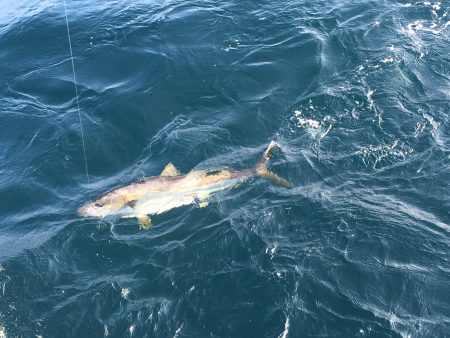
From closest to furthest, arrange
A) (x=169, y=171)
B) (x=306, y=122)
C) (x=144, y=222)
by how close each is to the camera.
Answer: (x=144, y=222) → (x=169, y=171) → (x=306, y=122)

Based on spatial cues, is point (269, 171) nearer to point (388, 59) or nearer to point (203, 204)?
point (203, 204)

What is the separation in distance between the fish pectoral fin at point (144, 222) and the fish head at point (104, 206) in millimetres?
544

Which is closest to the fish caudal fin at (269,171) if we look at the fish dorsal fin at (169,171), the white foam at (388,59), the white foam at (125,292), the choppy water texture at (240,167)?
the choppy water texture at (240,167)

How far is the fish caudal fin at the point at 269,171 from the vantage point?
1001 centimetres

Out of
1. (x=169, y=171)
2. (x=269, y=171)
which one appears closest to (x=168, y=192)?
(x=169, y=171)

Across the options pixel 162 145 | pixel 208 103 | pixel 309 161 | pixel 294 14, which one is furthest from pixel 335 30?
pixel 162 145

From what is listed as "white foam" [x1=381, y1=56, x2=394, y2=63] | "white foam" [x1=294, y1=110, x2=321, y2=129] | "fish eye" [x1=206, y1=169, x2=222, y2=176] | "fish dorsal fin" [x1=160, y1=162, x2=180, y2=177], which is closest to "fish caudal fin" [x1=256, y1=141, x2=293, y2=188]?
"fish eye" [x1=206, y1=169, x2=222, y2=176]

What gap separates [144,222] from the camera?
9695 millimetres

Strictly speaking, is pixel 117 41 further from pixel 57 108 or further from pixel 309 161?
pixel 309 161

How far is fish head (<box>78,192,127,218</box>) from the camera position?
9.69 m

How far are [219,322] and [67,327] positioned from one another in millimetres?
2984

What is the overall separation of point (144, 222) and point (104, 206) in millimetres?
1058

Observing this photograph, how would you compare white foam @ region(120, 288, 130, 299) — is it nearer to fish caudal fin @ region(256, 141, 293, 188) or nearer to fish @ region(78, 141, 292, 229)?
fish @ region(78, 141, 292, 229)

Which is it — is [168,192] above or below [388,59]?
below
